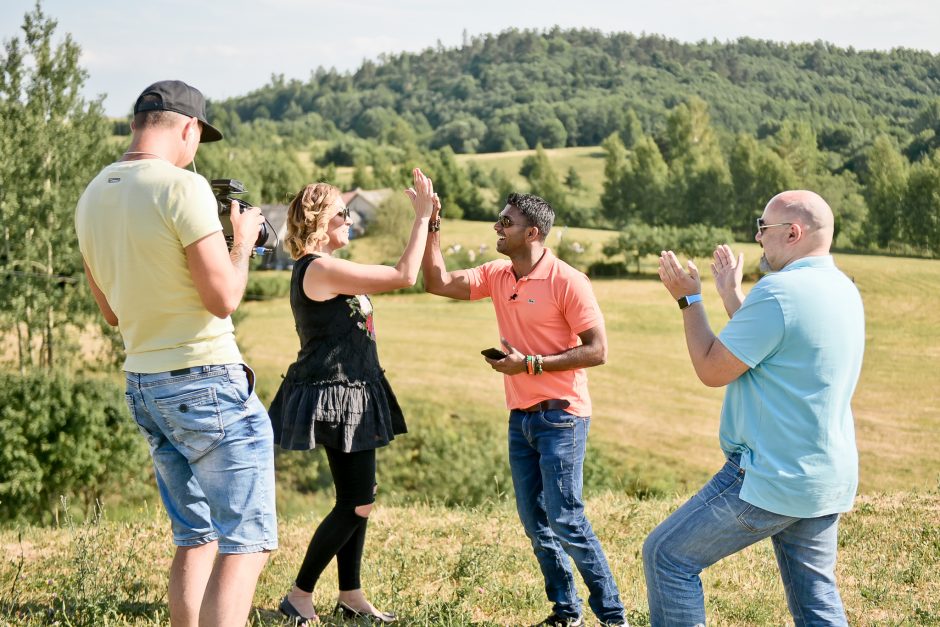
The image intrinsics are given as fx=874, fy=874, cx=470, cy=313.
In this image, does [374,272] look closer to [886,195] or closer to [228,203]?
[228,203]

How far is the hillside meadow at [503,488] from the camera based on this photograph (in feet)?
15.3

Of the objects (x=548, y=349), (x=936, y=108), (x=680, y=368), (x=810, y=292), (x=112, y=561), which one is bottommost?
(x=680, y=368)

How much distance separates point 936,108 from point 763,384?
51.0m

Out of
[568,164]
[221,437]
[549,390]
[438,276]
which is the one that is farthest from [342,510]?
[568,164]

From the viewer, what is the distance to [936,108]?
4672 cm

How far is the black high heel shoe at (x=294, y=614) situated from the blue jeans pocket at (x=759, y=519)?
7.18 feet

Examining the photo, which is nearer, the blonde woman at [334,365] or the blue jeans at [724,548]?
the blue jeans at [724,548]

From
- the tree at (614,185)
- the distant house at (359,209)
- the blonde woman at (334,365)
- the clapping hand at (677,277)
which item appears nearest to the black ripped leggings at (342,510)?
the blonde woman at (334,365)

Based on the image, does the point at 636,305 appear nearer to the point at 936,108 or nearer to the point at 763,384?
the point at 936,108

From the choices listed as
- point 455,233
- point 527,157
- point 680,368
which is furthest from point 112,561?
point 527,157

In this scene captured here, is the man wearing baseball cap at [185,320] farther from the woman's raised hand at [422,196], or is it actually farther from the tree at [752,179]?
the tree at [752,179]

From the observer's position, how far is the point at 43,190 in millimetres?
25766

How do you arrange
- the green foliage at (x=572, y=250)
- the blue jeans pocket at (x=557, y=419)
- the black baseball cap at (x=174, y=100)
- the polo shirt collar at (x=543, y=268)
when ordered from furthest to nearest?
the green foliage at (x=572, y=250), the polo shirt collar at (x=543, y=268), the blue jeans pocket at (x=557, y=419), the black baseball cap at (x=174, y=100)

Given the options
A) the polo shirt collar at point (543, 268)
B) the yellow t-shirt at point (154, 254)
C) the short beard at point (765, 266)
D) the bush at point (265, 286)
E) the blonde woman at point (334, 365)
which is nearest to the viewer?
the yellow t-shirt at point (154, 254)
